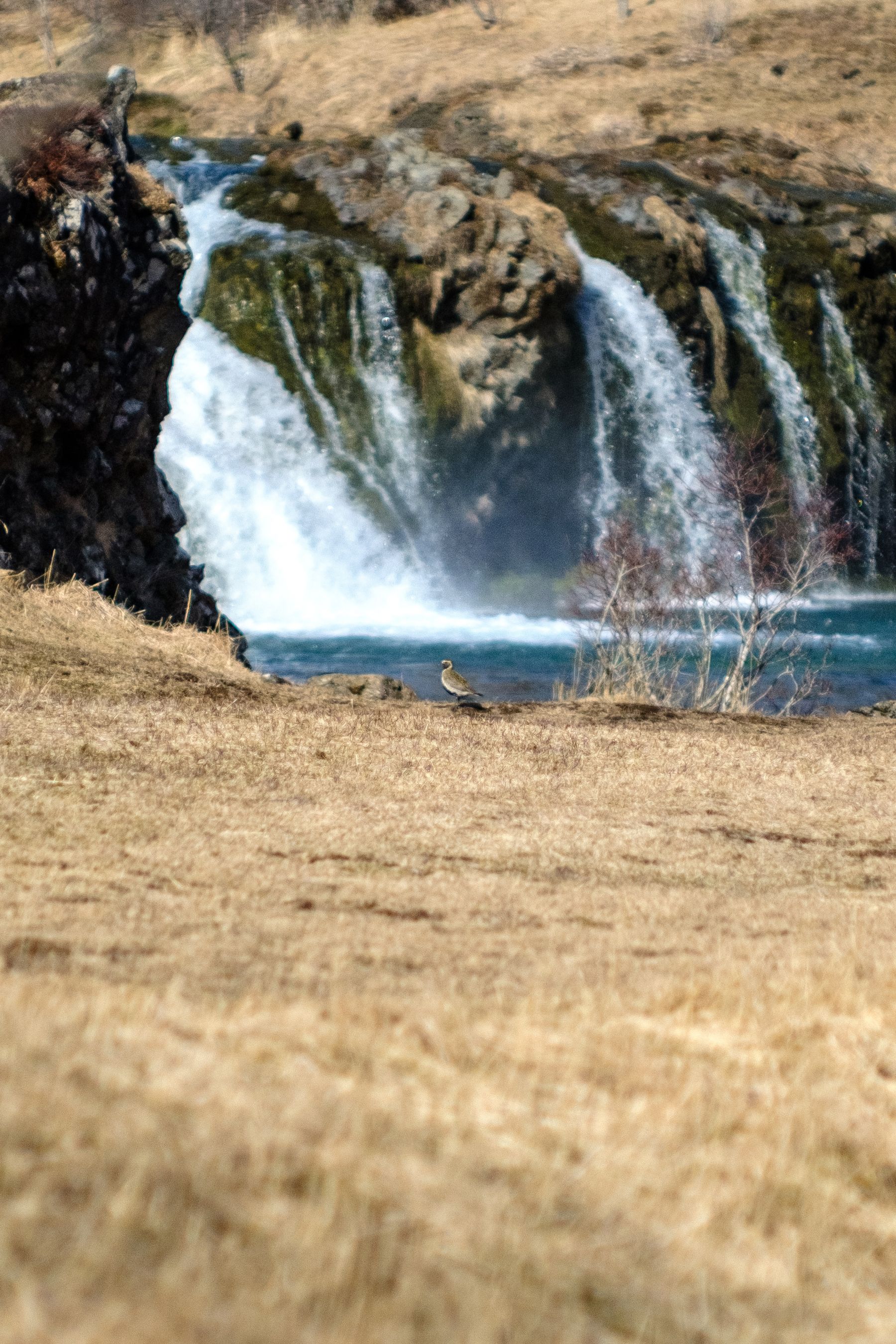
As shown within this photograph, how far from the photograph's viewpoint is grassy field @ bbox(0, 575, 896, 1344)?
1942 millimetres

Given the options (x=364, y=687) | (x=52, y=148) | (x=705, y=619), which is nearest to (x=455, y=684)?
(x=364, y=687)

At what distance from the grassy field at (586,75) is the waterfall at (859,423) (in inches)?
755

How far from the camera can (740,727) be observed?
1140 centimetres

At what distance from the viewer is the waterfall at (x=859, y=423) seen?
38.2m

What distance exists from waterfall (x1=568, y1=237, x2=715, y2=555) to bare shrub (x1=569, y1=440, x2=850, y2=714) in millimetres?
5701

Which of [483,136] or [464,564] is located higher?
[483,136]

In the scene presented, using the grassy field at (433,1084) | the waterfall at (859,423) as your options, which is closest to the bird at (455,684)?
the grassy field at (433,1084)

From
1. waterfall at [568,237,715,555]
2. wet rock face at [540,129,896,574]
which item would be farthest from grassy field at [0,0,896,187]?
waterfall at [568,237,715,555]

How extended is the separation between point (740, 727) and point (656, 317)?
26370 mm

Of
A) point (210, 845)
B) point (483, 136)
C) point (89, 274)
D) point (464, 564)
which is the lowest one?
point (210, 845)

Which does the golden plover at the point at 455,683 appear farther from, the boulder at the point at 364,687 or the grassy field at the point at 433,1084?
the grassy field at the point at 433,1084

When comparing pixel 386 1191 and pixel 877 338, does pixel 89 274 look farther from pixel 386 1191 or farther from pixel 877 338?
pixel 877 338

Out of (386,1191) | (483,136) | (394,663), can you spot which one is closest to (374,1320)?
(386,1191)

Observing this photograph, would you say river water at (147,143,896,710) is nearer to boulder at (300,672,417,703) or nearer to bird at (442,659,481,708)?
boulder at (300,672,417,703)
